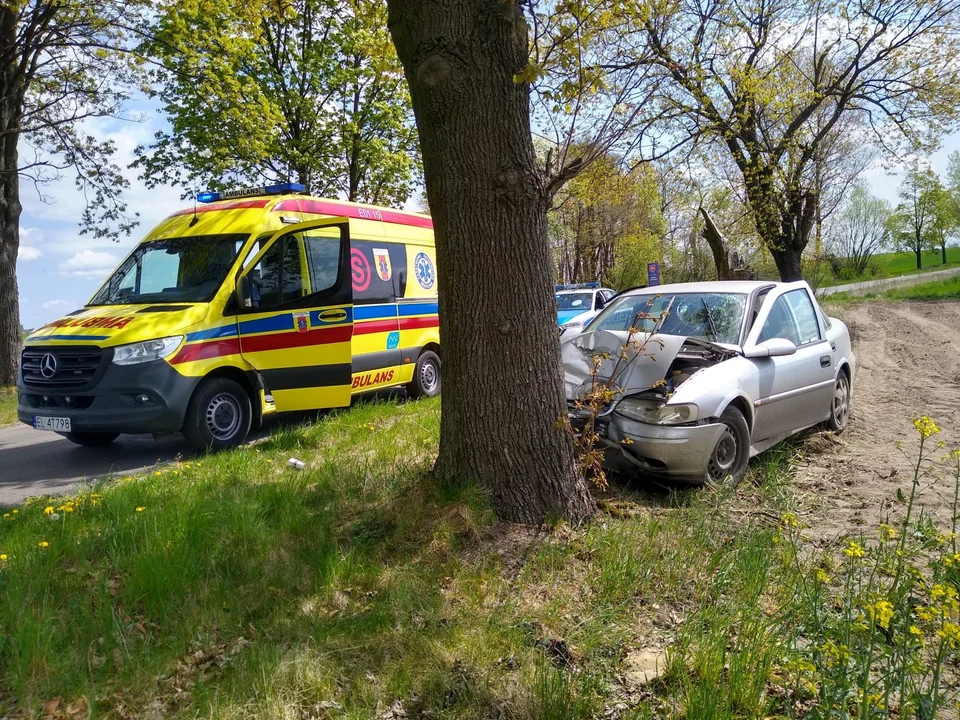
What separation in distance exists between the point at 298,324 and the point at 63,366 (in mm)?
2311

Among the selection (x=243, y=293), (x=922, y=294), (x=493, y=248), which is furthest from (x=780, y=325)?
(x=922, y=294)

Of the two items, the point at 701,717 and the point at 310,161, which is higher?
the point at 310,161

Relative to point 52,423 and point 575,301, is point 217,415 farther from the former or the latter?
point 575,301

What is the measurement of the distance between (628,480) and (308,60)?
18196 mm

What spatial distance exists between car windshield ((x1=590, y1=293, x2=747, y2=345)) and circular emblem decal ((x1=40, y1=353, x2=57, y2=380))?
535cm

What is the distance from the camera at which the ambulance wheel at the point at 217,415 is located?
694 centimetres

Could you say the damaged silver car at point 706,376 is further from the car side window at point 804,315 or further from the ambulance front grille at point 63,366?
the ambulance front grille at point 63,366

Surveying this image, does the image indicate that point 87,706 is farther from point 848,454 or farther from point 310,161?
point 310,161

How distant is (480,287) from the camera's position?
4219mm

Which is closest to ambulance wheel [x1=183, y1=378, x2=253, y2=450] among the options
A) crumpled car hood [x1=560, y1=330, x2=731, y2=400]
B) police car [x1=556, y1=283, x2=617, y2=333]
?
crumpled car hood [x1=560, y1=330, x2=731, y2=400]

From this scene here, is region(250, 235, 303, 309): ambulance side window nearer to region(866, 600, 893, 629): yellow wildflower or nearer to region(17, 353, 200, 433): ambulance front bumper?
region(17, 353, 200, 433): ambulance front bumper

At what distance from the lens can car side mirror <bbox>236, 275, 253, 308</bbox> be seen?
24.3 feet

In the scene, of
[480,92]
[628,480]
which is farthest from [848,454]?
[480,92]

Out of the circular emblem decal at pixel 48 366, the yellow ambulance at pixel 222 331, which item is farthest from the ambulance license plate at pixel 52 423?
the circular emblem decal at pixel 48 366
